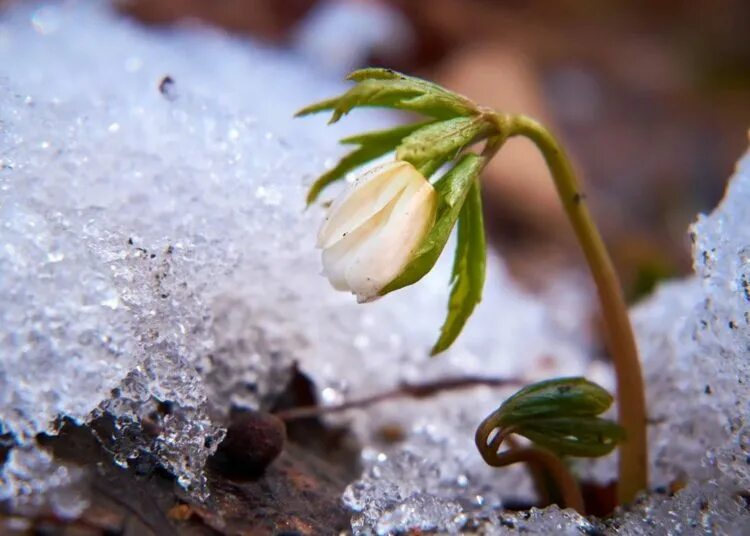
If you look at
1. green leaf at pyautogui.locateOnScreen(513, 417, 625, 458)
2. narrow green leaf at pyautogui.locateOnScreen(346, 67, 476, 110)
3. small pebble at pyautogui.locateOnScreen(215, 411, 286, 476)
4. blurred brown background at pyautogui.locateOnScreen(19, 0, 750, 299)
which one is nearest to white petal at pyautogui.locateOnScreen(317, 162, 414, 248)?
narrow green leaf at pyautogui.locateOnScreen(346, 67, 476, 110)

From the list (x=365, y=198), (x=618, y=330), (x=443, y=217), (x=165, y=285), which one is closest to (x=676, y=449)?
(x=618, y=330)

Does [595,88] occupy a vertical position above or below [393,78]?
below

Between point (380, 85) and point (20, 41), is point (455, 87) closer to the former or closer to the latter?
point (20, 41)

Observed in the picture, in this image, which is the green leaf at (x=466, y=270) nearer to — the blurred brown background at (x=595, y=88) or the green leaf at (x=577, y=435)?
the green leaf at (x=577, y=435)

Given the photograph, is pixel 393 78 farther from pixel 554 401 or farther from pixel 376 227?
pixel 554 401

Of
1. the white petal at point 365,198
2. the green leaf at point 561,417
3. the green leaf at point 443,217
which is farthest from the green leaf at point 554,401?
the white petal at point 365,198

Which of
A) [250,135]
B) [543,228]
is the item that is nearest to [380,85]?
[250,135]
